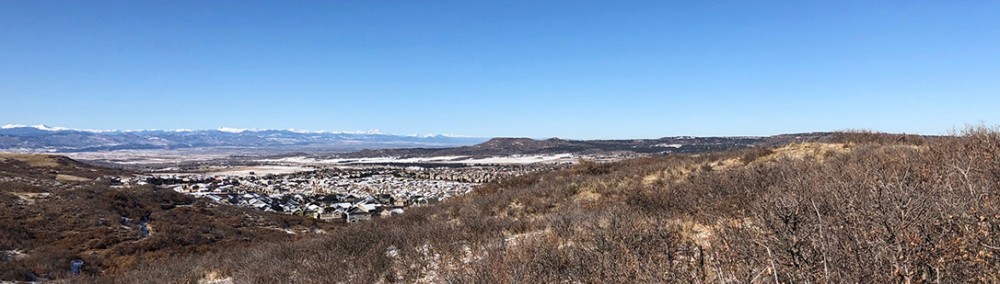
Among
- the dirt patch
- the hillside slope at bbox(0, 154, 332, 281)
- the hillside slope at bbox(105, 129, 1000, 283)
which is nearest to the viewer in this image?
the hillside slope at bbox(105, 129, 1000, 283)

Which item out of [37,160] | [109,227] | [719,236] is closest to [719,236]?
Answer: [719,236]

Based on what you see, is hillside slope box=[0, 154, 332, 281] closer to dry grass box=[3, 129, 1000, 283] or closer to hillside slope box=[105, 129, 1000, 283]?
hillside slope box=[105, 129, 1000, 283]

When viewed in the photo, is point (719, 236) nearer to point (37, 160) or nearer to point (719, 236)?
point (719, 236)

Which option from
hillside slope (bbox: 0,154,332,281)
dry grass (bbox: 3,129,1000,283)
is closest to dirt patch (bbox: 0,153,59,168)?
hillside slope (bbox: 0,154,332,281)

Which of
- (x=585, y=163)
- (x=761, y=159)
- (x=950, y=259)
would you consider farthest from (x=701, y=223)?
(x=585, y=163)

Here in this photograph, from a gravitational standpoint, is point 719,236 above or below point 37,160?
above

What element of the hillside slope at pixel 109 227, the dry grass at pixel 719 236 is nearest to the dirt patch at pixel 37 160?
the hillside slope at pixel 109 227

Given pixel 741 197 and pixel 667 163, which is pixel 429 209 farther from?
pixel 741 197

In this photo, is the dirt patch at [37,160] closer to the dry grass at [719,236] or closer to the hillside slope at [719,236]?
the hillside slope at [719,236]
